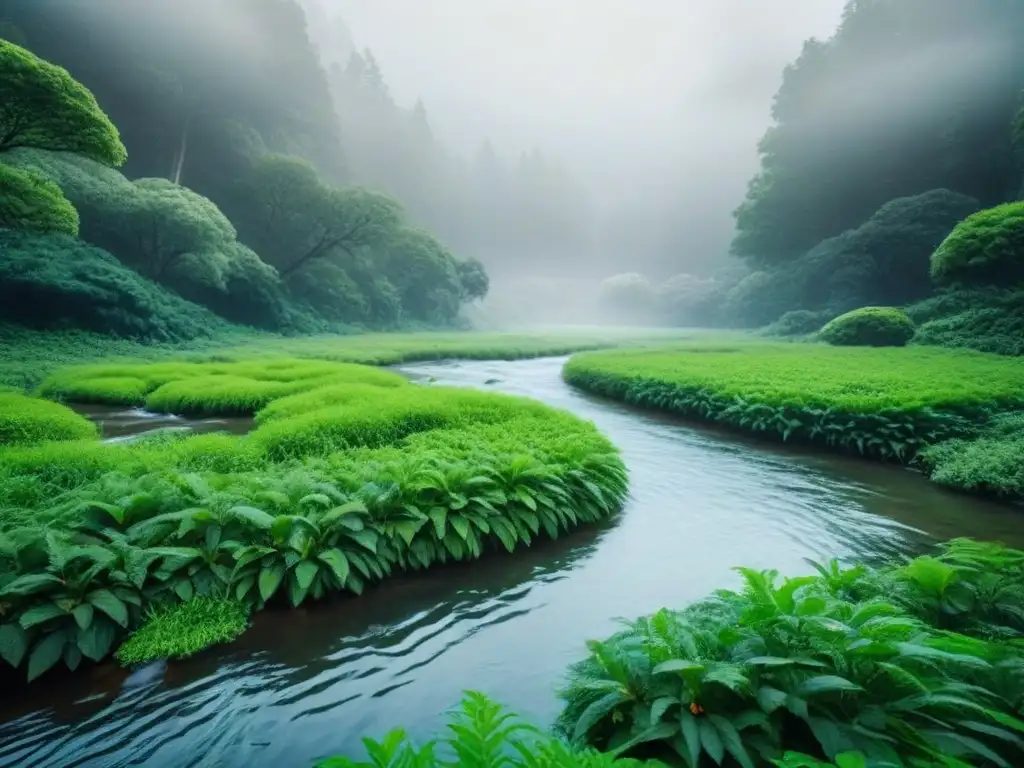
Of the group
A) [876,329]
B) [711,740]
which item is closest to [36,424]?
[711,740]

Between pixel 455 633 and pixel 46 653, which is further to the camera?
pixel 455 633

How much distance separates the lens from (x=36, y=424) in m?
9.09

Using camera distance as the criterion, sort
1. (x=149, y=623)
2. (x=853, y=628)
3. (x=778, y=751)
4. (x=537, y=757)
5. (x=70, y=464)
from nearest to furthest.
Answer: (x=537, y=757), (x=778, y=751), (x=853, y=628), (x=149, y=623), (x=70, y=464)

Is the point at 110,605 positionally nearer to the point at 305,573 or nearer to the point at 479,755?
the point at 305,573

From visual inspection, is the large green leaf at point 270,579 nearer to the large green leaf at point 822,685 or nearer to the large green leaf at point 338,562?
the large green leaf at point 338,562

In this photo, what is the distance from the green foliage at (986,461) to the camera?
8.34m

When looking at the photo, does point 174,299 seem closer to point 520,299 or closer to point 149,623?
point 149,623

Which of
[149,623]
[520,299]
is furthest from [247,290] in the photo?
[520,299]

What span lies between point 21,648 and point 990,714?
6103mm

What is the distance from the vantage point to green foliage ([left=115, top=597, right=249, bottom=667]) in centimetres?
422

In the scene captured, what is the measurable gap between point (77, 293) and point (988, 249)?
39244mm

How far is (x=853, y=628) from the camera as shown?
10.1ft

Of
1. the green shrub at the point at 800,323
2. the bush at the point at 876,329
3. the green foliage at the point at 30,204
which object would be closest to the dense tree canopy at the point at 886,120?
the green shrub at the point at 800,323

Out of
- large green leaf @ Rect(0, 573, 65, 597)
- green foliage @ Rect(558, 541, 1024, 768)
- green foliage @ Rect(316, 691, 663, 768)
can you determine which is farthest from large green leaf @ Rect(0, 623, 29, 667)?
green foliage @ Rect(558, 541, 1024, 768)
